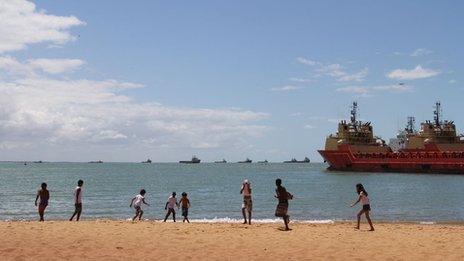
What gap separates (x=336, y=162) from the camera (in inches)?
3381

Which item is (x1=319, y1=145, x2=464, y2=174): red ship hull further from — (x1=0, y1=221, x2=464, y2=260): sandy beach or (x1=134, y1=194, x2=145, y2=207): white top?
(x1=134, y1=194, x2=145, y2=207): white top

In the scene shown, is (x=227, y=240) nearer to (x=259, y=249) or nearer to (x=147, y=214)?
(x=259, y=249)

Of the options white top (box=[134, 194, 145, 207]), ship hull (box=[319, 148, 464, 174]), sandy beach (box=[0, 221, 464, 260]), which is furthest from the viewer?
ship hull (box=[319, 148, 464, 174])

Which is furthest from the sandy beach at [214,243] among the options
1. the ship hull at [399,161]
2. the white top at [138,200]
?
the ship hull at [399,161]

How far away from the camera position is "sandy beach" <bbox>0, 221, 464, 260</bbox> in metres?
11.9

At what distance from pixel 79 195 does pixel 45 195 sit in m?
1.41

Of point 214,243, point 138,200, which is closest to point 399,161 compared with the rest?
point 138,200

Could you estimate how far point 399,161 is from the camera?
78875 millimetres

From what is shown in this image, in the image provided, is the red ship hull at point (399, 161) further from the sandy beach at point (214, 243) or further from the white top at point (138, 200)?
the white top at point (138, 200)

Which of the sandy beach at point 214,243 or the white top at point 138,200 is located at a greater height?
the white top at point 138,200

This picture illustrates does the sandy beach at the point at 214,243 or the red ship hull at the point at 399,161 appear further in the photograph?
the red ship hull at the point at 399,161

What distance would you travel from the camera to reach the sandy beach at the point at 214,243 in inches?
469

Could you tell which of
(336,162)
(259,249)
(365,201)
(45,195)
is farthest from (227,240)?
(336,162)

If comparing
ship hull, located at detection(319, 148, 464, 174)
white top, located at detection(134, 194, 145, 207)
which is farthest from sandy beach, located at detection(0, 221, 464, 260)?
ship hull, located at detection(319, 148, 464, 174)
